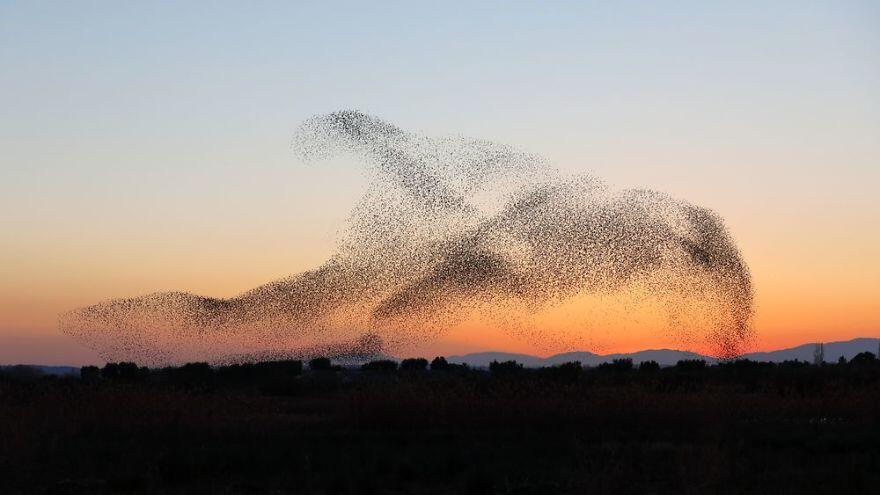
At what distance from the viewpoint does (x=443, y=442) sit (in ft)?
80.3

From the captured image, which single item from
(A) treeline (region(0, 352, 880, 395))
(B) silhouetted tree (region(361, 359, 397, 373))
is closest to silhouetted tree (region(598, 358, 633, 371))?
(A) treeline (region(0, 352, 880, 395))

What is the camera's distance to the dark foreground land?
1831 cm

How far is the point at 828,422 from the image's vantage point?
28188 mm

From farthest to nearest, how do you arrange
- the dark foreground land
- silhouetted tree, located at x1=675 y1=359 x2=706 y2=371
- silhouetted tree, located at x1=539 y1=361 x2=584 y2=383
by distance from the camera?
silhouetted tree, located at x1=675 y1=359 x2=706 y2=371 < silhouetted tree, located at x1=539 y1=361 x2=584 y2=383 < the dark foreground land

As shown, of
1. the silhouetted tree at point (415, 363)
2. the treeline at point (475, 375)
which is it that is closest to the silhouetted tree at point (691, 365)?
the treeline at point (475, 375)

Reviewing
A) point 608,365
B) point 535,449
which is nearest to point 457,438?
point 535,449

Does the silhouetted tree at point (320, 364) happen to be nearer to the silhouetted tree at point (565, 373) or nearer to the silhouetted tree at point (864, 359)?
the silhouetted tree at point (565, 373)

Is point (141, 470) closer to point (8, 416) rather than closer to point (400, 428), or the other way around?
point (8, 416)

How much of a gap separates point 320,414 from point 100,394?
306 inches

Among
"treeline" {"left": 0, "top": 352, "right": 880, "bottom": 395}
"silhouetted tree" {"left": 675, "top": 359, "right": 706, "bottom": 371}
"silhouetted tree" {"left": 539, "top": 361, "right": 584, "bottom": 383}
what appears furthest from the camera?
"silhouetted tree" {"left": 675, "top": 359, "right": 706, "bottom": 371}

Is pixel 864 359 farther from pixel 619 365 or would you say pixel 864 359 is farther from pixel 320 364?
pixel 320 364

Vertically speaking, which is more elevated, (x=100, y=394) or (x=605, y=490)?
(x=100, y=394)

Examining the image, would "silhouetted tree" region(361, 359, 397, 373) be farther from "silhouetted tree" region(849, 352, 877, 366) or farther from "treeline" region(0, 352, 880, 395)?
"silhouetted tree" region(849, 352, 877, 366)

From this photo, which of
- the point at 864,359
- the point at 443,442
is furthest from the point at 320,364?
the point at 443,442
